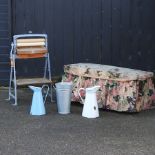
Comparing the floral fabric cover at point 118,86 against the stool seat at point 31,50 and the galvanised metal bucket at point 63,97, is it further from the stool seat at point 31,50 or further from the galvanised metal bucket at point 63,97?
the stool seat at point 31,50

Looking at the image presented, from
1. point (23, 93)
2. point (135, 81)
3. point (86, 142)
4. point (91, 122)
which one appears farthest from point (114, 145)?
point (23, 93)

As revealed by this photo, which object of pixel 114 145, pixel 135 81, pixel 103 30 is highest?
pixel 103 30

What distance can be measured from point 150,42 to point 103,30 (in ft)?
3.02

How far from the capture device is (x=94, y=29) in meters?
9.45

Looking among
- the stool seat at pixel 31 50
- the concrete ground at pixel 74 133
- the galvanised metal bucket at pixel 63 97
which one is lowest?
the concrete ground at pixel 74 133

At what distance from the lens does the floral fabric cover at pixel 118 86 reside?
23.9 feet

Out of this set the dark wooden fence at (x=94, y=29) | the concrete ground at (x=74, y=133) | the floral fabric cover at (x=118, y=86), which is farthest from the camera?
the dark wooden fence at (x=94, y=29)

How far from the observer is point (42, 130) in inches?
255

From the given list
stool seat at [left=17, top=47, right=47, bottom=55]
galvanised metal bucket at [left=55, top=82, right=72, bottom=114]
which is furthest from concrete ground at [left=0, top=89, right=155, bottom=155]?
stool seat at [left=17, top=47, right=47, bottom=55]

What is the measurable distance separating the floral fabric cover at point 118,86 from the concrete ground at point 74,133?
153 millimetres

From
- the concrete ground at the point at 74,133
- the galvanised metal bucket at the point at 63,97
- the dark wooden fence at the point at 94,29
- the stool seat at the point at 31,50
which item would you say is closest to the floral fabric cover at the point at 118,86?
the concrete ground at the point at 74,133

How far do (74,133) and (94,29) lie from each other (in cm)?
352

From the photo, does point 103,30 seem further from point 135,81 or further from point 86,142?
point 86,142

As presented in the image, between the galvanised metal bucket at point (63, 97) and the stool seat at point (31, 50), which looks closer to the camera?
the galvanised metal bucket at point (63, 97)
